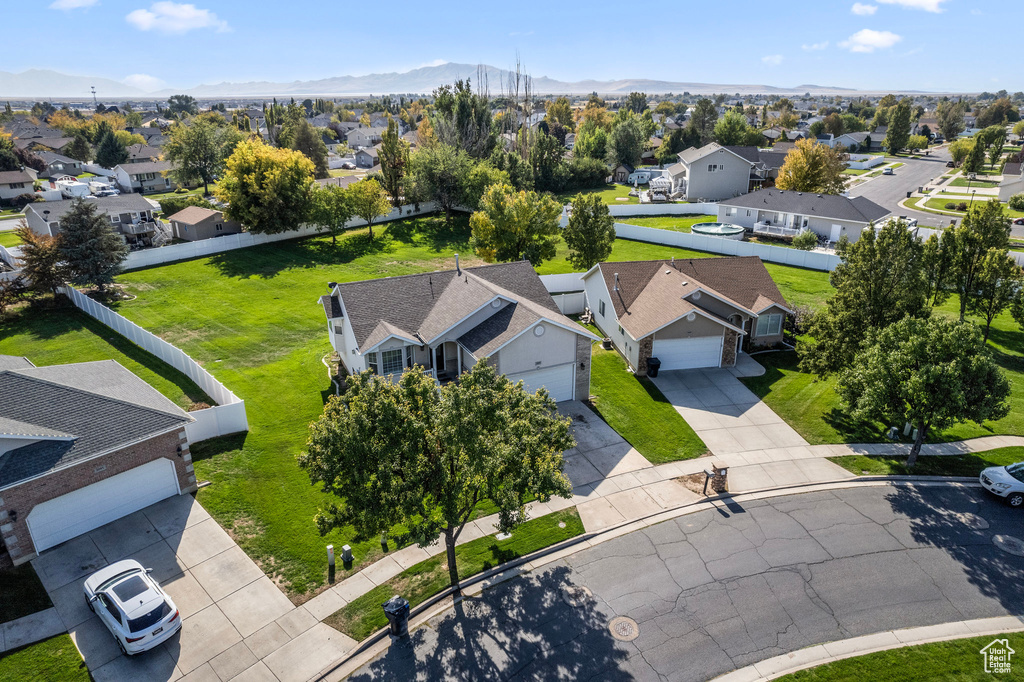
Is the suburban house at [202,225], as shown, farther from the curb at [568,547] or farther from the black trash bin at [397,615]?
the black trash bin at [397,615]

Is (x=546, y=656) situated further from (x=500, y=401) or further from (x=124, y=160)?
(x=124, y=160)

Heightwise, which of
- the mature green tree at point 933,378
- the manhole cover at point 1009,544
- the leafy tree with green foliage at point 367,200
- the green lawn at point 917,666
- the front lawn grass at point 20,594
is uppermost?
the leafy tree with green foliage at point 367,200

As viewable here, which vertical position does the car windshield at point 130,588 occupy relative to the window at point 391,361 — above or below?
below

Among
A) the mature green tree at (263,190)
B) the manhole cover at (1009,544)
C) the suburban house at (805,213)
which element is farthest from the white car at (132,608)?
the suburban house at (805,213)

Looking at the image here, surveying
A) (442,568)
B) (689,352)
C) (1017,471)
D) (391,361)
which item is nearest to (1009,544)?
(1017,471)

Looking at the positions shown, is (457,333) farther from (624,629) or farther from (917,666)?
(917,666)

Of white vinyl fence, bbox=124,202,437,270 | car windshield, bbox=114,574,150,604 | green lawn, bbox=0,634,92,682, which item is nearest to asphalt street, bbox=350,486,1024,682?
car windshield, bbox=114,574,150,604
